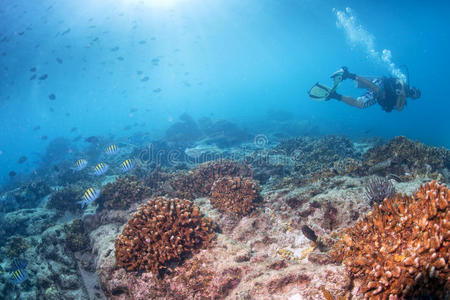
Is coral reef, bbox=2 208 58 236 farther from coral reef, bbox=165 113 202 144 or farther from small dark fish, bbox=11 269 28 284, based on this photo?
coral reef, bbox=165 113 202 144

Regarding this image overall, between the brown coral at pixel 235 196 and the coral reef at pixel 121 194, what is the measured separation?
328cm

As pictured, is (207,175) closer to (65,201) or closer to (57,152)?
(65,201)

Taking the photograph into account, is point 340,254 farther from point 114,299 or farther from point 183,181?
point 183,181

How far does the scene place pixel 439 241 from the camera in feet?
7.64

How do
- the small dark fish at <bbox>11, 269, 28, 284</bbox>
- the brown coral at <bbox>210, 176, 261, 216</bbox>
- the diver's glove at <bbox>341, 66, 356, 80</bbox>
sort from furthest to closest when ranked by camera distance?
1. the diver's glove at <bbox>341, 66, 356, 80</bbox>
2. the brown coral at <bbox>210, 176, 261, 216</bbox>
3. the small dark fish at <bbox>11, 269, 28, 284</bbox>

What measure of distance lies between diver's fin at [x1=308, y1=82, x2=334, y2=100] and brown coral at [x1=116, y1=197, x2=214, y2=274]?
10.5 m

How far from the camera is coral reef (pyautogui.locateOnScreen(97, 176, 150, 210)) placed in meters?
7.43

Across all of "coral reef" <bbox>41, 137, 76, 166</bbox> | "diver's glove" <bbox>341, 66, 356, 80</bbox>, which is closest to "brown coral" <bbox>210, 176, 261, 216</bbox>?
"diver's glove" <bbox>341, 66, 356, 80</bbox>

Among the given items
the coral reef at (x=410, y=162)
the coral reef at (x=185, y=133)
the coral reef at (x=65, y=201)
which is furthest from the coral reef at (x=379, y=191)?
the coral reef at (x=185, y=133)

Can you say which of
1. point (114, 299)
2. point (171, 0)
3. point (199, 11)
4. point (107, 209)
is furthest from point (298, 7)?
point (114, 299)

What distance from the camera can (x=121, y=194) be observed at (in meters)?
7.58

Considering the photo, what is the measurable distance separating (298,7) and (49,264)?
136ft

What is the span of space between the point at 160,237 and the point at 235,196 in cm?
228

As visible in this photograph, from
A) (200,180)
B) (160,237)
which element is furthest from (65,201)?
(160,237)
